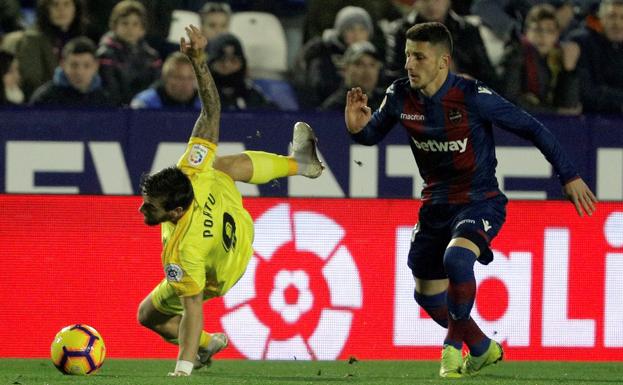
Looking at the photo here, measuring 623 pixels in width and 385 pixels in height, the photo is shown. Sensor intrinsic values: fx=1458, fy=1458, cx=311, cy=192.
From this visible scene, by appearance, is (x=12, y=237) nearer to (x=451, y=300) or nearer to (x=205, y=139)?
(x=205, y=139)

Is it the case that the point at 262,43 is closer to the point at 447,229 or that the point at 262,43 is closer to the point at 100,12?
the point at 100,12

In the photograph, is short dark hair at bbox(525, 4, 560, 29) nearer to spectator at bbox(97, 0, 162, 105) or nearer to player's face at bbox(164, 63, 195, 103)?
player's face at bbox(164, 63, 195, 103)

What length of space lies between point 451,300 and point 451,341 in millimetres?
288

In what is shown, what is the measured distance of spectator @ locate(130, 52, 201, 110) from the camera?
38.9 feet

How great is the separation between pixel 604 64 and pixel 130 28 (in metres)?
4.05

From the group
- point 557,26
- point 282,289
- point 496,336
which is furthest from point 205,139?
point 557,26

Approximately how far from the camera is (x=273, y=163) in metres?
8.77

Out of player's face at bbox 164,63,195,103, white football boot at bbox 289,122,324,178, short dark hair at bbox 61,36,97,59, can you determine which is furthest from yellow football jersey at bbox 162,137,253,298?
short dark hair at bbox 61,36,97,59

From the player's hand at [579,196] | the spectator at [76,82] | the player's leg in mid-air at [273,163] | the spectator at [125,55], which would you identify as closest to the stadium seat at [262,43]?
the spectator at [125,55]

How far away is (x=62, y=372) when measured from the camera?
27.0ft

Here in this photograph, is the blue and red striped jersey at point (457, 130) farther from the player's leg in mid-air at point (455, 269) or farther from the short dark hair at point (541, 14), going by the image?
the short dark hair at point (541, 14)

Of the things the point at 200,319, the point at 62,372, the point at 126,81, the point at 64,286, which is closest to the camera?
the point at 200,319

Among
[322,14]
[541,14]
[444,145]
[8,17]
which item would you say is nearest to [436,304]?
[444,145]

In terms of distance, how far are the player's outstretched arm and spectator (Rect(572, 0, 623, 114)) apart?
4.99 m
